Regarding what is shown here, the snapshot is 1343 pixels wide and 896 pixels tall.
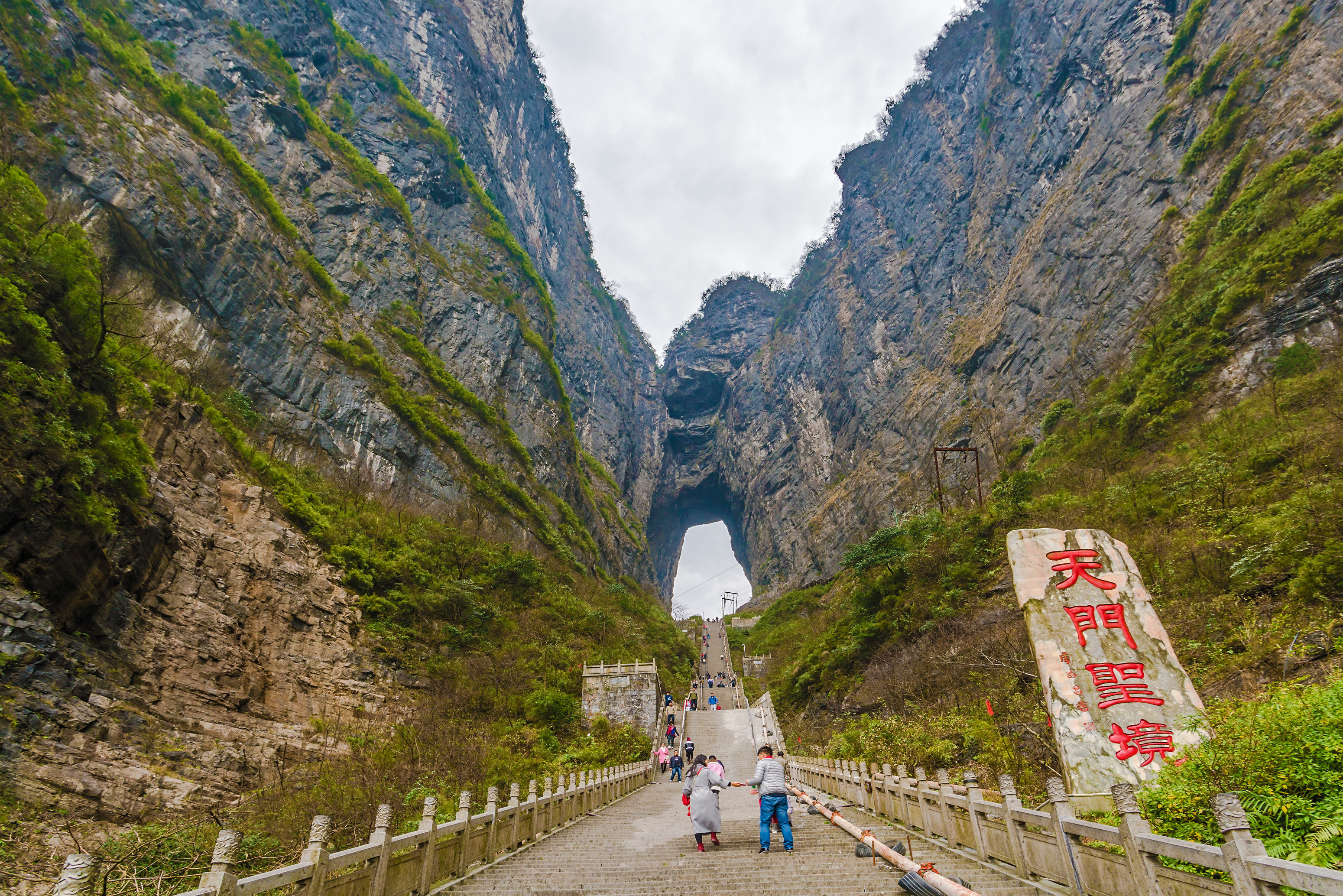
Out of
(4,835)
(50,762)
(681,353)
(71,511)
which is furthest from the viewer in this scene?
(681,353)

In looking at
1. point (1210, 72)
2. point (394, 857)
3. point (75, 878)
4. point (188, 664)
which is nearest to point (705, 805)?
point (394, 857)

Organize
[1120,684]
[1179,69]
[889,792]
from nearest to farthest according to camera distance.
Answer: [1120,684], [889,792], [1179,69]

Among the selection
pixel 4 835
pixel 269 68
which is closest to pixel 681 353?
pixel 269 68

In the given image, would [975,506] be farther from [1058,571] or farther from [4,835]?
[4,835]

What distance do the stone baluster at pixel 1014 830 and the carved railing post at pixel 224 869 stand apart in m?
4.85

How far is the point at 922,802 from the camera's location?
6.34 meters

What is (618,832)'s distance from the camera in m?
7.65

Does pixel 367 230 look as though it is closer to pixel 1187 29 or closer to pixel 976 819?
pixel 976 819

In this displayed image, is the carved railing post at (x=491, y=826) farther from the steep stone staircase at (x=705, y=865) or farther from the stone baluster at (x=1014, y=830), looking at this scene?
the stone baluster at (x=1014, y=830)

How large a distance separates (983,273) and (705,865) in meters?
35.7

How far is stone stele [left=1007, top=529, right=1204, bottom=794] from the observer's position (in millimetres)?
5047

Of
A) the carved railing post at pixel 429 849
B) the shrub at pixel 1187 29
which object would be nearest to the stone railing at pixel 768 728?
the carved railing post at pixel 429 849

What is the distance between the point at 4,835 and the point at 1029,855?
26.6 feet

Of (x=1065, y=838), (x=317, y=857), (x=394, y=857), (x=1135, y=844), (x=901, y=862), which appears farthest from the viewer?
(x=901, y=862)
